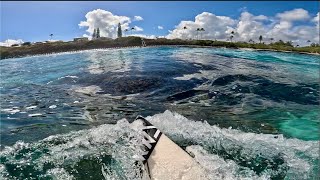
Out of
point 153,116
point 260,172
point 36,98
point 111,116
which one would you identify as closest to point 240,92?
point 153,116

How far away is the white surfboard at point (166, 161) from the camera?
6.09 meters

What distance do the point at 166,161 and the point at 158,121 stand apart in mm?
3416

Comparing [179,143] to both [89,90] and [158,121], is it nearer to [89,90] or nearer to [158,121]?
[158,121]

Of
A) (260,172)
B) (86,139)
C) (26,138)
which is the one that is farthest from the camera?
(26,138)

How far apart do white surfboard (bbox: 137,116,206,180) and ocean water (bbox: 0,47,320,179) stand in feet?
0.85

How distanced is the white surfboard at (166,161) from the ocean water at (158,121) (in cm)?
26

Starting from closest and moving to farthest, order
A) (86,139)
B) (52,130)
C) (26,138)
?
(86,139) < (26,138) < (52,130)

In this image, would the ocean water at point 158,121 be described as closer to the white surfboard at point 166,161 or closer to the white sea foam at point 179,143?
the white sea foam at point 179,143

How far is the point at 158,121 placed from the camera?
9.86 metres

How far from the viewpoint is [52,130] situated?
9.48 meters

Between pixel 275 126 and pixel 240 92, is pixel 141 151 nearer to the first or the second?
pixel 275 126

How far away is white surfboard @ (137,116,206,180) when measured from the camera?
6.09 m

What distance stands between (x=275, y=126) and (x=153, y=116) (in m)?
3.91

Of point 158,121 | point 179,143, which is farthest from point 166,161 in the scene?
point 158,121
